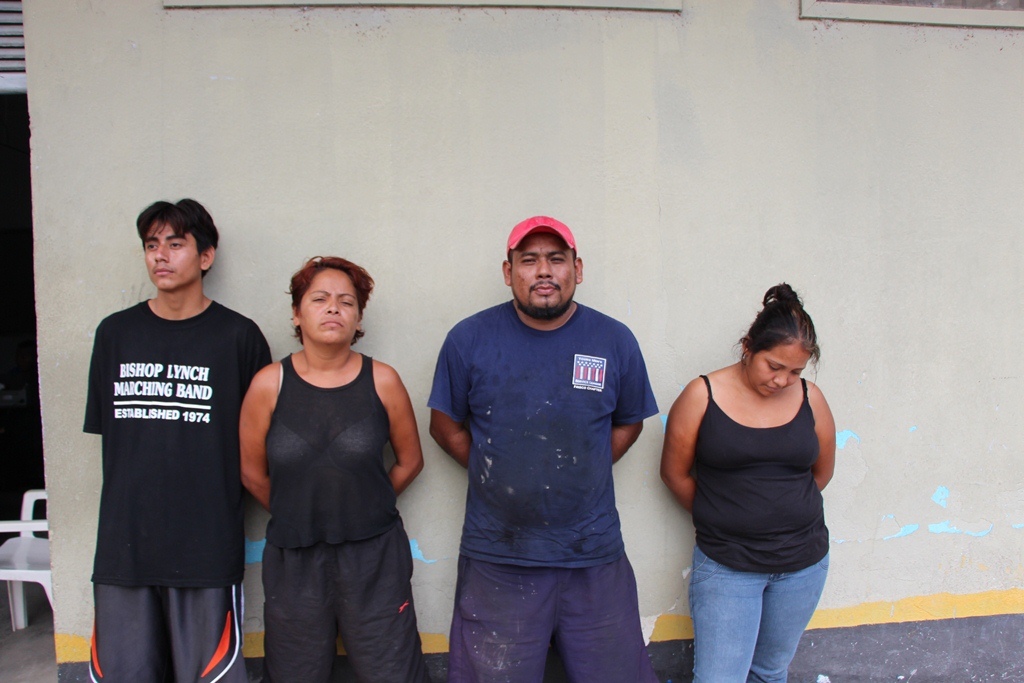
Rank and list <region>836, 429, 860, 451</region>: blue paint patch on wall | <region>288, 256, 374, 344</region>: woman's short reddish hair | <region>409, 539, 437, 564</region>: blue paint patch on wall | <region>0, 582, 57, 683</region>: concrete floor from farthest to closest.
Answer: <region>0, 582, 57, 683</region>: concrete floor → <region>836, 429, 860, 451</region>: blue paint patch on wall → <region>409, 539, 437, 564</region>: blue paint patch on wall → <region>288, 256, 374, 344</region>: woman's short reddish hair

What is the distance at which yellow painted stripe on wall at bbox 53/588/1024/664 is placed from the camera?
3000 millimetres

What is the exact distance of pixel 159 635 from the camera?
2.54 metres

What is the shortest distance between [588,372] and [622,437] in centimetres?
38

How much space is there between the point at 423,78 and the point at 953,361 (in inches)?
109

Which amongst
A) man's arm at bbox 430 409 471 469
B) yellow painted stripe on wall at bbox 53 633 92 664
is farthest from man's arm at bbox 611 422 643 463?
yellow painted stripe on wall at bbox 53 633 92 664

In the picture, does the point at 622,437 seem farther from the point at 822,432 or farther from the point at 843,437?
the point at 843,437

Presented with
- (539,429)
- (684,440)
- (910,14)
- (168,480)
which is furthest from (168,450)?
Result: (910,14)

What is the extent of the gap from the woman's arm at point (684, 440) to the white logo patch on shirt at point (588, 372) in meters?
0.38

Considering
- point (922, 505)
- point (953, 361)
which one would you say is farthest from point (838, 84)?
point (922, 505)

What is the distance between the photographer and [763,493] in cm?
253

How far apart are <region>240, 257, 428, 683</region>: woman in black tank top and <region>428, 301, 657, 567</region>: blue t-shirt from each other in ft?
1.02

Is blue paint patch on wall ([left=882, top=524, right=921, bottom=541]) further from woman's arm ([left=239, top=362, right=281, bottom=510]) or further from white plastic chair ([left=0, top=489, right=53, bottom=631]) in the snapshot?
white plastic chair ([left=0, top=489, right=53, bottom=631])

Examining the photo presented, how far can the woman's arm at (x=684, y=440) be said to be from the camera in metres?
2.61

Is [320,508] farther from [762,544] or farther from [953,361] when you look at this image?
[953,361]
